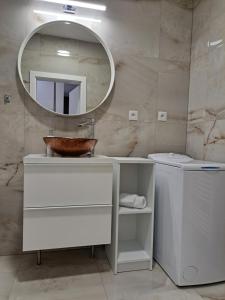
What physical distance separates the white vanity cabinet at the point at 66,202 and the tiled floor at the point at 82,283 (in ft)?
Answer: 0.88

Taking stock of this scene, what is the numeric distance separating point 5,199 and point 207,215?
4.98 ft

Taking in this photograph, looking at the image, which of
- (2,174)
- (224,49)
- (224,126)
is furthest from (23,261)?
(224,49)

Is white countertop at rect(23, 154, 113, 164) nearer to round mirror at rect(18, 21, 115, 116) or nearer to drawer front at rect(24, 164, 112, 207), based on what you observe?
drawer front at rect(24, 164, 112, 207)

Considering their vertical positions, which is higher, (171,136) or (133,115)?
(133,115)

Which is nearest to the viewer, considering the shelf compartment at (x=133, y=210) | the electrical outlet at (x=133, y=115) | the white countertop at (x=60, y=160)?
the white countertop at (x=60, y=160)

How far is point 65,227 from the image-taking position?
1490 mm

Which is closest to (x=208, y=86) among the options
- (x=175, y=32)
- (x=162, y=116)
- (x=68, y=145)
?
(x=162, y=116)

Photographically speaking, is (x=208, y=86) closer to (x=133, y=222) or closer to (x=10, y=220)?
(x=133, y=222)

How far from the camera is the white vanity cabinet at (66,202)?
56.1 inches

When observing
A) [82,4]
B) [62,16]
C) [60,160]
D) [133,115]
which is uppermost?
[82,4]

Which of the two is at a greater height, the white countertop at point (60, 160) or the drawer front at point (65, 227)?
the white countertop at point (60, 160)

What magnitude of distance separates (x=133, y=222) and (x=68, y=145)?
0.98 metres

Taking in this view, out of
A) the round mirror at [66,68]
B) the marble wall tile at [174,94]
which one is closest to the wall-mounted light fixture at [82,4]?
the round mirror at [66,68]

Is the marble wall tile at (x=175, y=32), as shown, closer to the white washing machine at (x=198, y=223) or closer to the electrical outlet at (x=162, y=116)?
the electrical outlet at (x=162, y=116)
